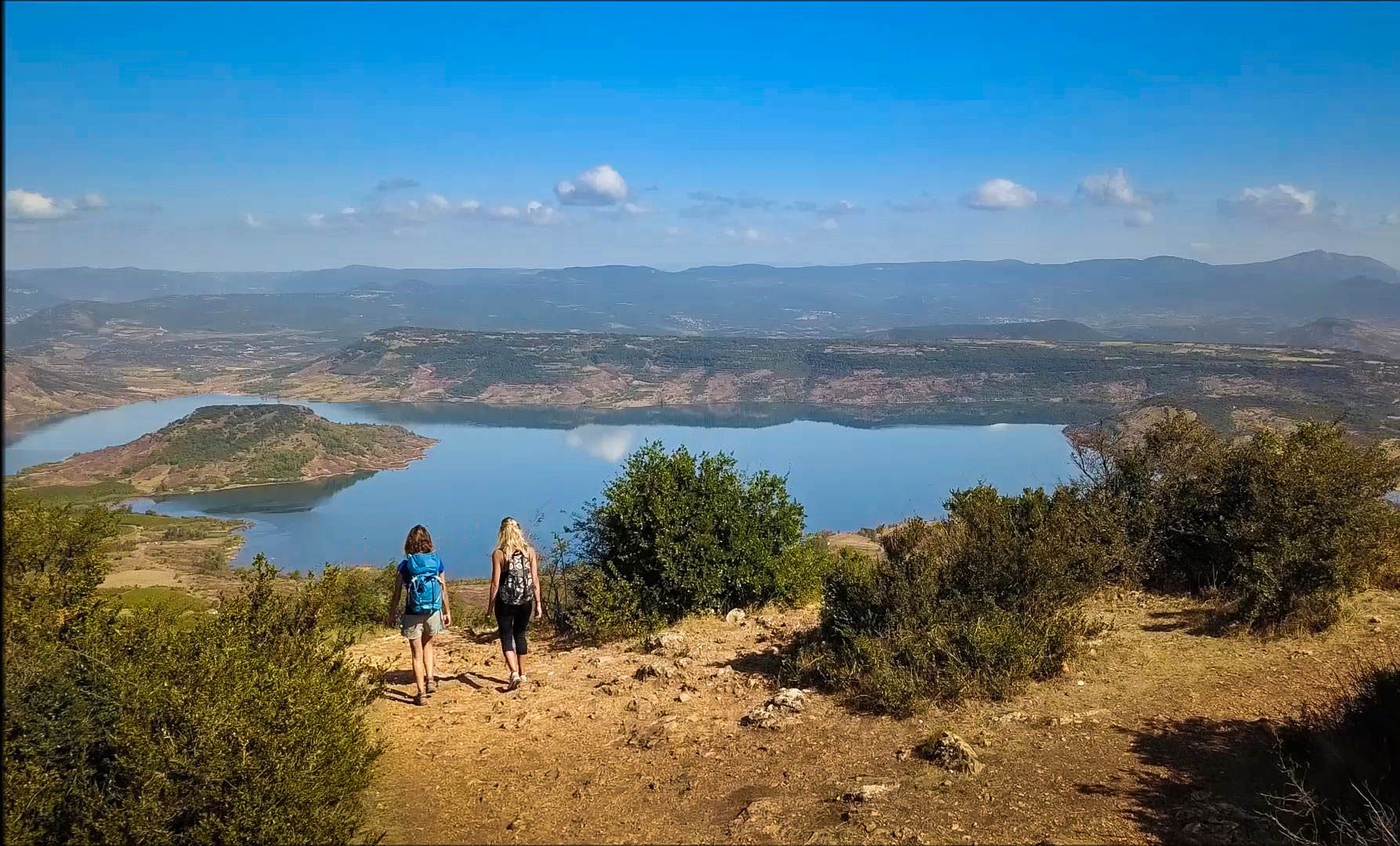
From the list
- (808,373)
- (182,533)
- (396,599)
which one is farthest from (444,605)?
(808,373)

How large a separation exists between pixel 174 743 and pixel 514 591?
302cm

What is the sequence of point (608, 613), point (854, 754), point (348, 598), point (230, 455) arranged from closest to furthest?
point (854, 754) < point (608, 613) < point (348, 598) < point (230, 455)

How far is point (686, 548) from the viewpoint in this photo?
9500mm

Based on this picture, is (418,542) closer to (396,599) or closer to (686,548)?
(396,599)

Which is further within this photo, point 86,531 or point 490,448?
point 490,448

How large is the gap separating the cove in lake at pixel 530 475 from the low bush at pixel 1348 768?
4322cm

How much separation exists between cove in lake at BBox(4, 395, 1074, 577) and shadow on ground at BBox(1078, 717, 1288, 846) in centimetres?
4296

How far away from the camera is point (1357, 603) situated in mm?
7242

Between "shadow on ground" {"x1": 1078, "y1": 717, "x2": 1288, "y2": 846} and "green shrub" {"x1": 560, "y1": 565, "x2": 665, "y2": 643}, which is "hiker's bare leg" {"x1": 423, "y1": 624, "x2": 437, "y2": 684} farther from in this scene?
"shadow on ground" {"x1": 1078, "y1": 717, "x2": 1288, "y2": 846}

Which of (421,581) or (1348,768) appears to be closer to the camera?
(1348,768)

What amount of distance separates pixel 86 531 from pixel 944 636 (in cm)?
696

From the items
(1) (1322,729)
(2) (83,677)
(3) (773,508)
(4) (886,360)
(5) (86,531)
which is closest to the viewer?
(2) (83,677)

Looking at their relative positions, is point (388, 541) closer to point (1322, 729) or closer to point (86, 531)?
point (86, 531)

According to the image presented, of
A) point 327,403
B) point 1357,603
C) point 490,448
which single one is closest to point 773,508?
point 1357,603
